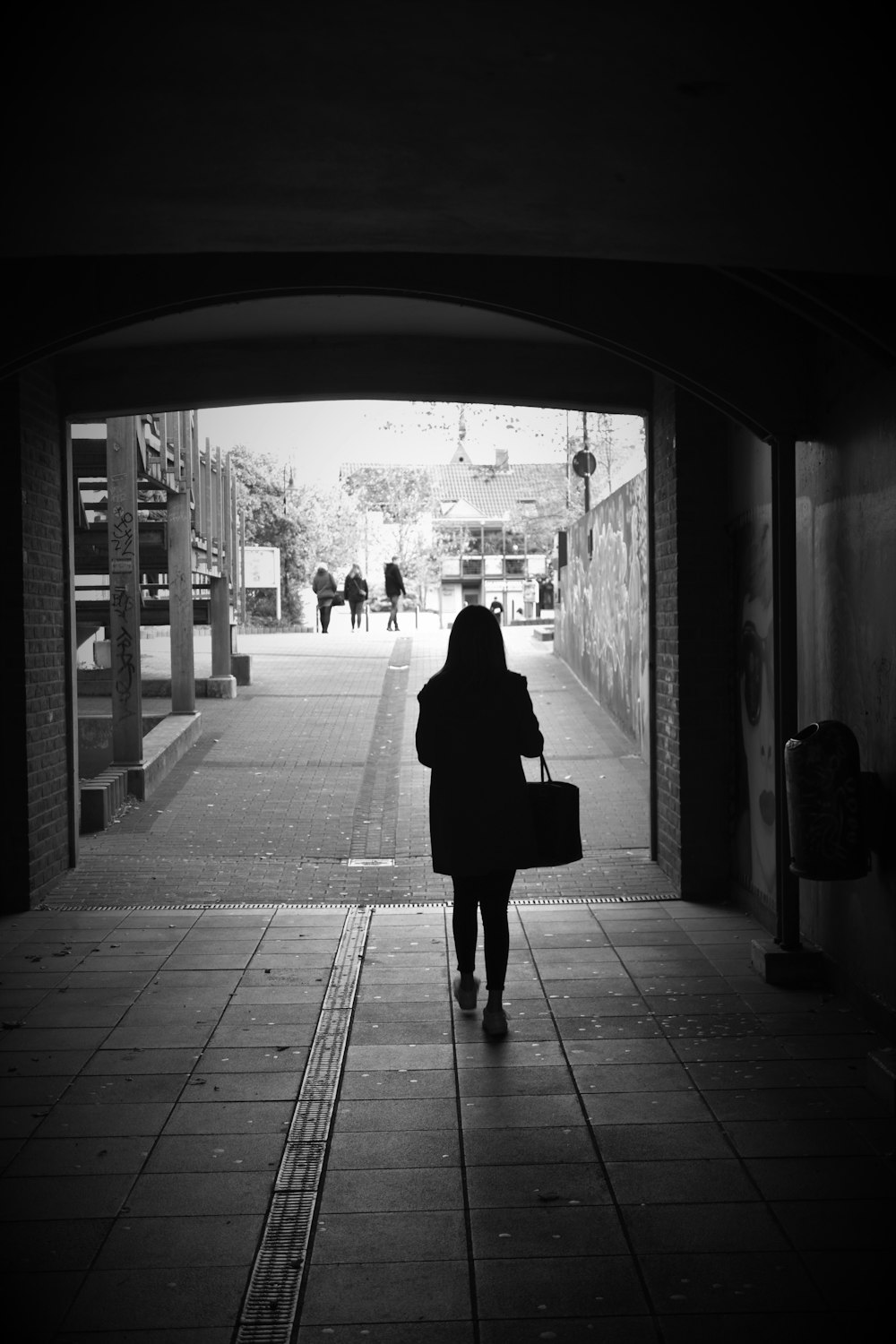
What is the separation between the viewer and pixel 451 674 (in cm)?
551

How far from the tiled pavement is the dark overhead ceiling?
3.07m

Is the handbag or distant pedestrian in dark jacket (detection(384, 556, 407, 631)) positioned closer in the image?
the handbag

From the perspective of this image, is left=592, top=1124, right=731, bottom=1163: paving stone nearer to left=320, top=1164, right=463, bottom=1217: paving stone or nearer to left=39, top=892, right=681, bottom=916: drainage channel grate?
left=320, top=1164, right=463, bottom=1217: paving stone

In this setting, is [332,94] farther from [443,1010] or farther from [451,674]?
[443,1010]

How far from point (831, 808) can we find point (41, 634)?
5.41m

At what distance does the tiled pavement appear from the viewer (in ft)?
10.9

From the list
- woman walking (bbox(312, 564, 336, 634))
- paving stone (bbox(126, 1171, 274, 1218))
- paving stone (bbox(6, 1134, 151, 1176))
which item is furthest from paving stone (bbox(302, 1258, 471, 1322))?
woman walking (bbox(312, 564, 336, 634))

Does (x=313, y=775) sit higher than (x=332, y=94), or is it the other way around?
(x=332, y=94)

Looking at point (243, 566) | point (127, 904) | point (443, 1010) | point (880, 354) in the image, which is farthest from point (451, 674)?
point (243, 566)

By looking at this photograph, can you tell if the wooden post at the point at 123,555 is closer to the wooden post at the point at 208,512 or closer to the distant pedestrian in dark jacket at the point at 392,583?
the wooden post at the point at 208,512

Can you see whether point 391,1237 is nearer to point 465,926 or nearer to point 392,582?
point 465,926

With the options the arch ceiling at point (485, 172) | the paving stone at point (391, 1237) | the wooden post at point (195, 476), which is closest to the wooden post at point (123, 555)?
the wooden post at point (195, 476)

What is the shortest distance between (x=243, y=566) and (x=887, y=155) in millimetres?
28094

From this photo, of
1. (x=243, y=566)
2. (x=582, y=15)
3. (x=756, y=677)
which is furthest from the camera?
(x=243, y=566)
